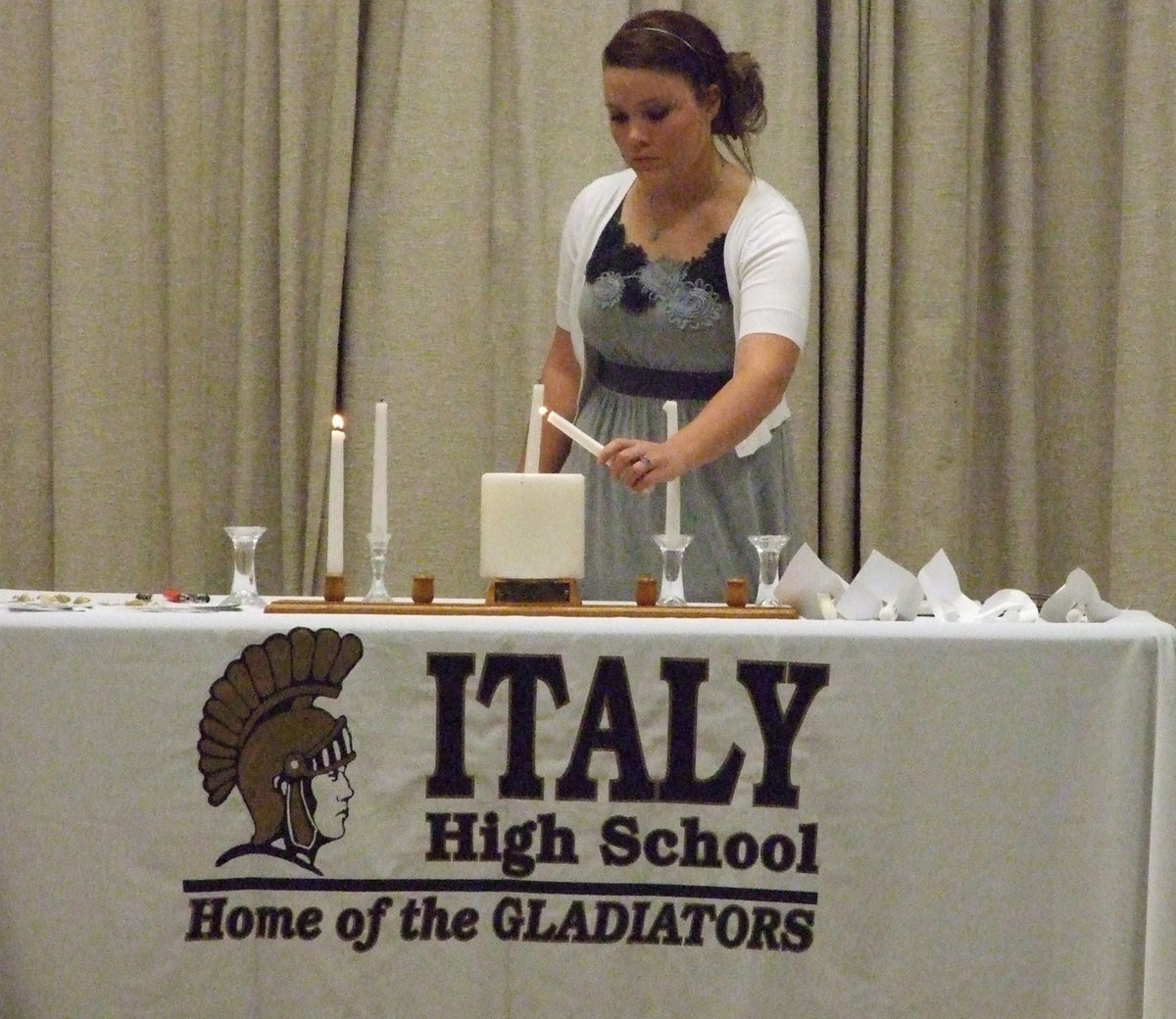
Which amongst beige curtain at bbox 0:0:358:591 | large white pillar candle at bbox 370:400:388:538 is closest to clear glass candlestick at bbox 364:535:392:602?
large white pillar candle at bbox 370:400:388:538

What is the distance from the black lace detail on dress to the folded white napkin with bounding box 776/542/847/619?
1.63ft

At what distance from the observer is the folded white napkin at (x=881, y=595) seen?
1611 millimetres

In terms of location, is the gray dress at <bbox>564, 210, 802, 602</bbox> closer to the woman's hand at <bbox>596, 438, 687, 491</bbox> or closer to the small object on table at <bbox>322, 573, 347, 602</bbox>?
the woman's hand at <bbox>596, 438, 687, 491</bbox>

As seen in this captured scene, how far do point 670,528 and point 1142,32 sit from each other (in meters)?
1.92

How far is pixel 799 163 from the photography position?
120 inches

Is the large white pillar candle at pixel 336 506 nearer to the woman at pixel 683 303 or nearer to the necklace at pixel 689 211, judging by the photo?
the woman at pixel 683 303

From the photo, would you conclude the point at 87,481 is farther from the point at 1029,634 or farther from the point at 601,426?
the point at 1029,634

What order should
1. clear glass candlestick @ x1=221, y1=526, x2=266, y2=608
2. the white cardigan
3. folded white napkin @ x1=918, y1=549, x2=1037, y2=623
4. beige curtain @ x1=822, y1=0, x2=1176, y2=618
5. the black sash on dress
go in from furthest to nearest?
beige curtain @ x1=822, y1=0, x2=1176, y2=618 < the black sash on dress < the white cardigan < clear glass candlestick @ x1=221, y1=526, x2=266, y2=608 < folded white napkin @ x1=918, y1=549, x2=1037, y2=623

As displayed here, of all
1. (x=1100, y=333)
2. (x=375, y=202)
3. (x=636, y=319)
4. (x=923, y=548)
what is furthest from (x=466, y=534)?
(x=1100, y=333)

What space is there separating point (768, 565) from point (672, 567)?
0.11 metres

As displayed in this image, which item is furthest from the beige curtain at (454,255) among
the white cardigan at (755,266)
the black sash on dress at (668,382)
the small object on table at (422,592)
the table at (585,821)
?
the table at (585,821)

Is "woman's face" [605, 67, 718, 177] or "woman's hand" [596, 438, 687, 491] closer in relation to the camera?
"woman's hand" [596, 438, 687, 491]

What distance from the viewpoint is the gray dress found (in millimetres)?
2062

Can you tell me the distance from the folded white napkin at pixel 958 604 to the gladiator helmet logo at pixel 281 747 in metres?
0.64
